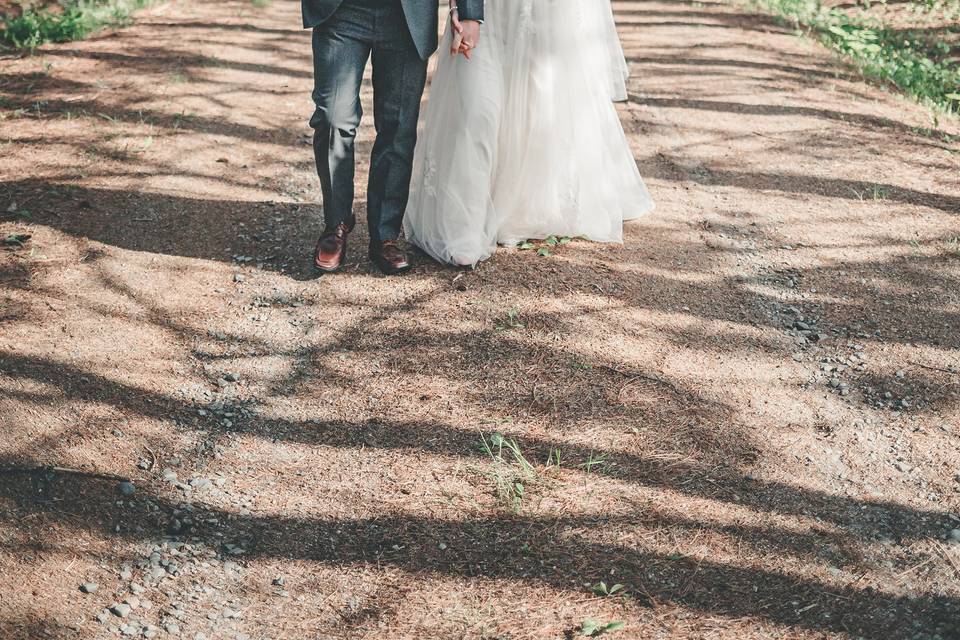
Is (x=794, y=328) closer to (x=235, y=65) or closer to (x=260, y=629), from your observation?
(x=260, y=629)

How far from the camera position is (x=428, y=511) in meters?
3.33

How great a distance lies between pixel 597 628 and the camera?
9.18 ft

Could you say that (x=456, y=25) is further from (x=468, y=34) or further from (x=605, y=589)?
(x=605, y=589)

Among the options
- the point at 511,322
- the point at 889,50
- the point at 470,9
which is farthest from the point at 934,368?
the point at 889,50

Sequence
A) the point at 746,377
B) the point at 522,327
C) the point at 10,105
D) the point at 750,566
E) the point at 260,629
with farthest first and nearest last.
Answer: the point at 10,105, the point at 522,327, the point at 746,377, the point at 750,566, the point at 260,629

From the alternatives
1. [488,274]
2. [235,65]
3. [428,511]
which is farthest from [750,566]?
[235,65]

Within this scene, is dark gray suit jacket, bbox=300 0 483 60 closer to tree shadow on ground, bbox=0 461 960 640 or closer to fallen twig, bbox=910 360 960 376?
tree shadow on ground, bbox=0 461 960 640

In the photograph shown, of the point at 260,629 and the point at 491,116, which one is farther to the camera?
the point at 491,116

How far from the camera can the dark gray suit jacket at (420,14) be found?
418 cm

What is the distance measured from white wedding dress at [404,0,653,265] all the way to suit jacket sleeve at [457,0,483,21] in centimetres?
21

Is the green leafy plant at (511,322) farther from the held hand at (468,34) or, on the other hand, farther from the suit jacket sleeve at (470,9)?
the suit jacket sleeve at (470,9)

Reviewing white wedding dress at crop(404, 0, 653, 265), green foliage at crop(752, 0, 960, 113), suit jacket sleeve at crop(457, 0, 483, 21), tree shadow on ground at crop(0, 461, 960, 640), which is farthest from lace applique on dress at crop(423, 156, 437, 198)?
green foliage at crop(752, 0, 960, 113)

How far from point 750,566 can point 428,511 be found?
48.0 inches

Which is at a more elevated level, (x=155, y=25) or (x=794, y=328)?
(x=155, y=25)
